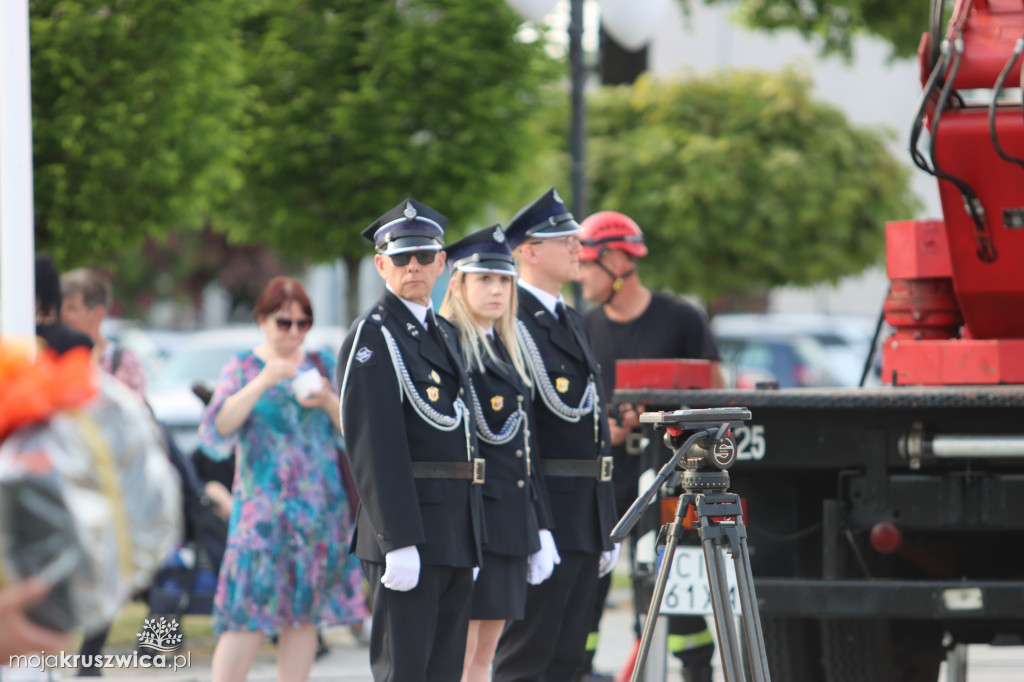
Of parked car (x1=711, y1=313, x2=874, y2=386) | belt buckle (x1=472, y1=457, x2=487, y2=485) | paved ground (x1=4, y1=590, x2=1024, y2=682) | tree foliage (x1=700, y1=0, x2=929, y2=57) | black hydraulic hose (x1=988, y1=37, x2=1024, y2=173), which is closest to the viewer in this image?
black hydraulic hose (x1=988, y1=37, x2=1024, y2=173)

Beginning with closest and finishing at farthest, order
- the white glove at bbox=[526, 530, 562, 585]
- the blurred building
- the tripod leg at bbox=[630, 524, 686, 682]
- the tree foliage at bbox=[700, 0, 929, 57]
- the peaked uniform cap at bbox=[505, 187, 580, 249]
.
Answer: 1. the tripod leg at bbox=[630, 524, 686, 682]
2. the white glove at bbox=[526, 530, 562, 585]
3. the peaked uniform cap at bbox=[505, 187, 580, 249]
4. the tree foliage at bbox=[700, 0, 929, 57]
5. the blurred building

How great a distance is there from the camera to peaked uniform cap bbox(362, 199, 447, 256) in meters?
4.60

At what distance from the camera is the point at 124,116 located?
917 cm

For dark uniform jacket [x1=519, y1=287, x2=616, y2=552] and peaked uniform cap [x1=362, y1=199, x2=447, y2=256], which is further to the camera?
dark uniform jacket [x1=519, y1=287, x2=616, y2=552]

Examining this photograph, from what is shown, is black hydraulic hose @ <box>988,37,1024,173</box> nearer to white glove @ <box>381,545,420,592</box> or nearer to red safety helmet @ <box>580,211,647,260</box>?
white glove @ <box>381,545,420,592</box>

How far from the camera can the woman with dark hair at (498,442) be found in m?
4.64

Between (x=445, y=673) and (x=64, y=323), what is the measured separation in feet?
9.35

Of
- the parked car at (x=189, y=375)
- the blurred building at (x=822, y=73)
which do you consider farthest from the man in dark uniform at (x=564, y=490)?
the blurred building at (x=822, y=73)

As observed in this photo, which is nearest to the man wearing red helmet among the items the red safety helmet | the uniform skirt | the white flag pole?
the red safety helmet

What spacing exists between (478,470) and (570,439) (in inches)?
28.5

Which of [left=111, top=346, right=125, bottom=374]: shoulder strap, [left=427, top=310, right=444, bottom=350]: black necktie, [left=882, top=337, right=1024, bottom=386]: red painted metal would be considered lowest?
[left=111, top=346, right=125, bottom=374]: shoulder strap

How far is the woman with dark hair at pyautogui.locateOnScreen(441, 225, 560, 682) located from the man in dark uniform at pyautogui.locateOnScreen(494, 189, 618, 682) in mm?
117

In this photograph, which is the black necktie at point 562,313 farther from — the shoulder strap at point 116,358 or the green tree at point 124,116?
the green tree at point 124,116

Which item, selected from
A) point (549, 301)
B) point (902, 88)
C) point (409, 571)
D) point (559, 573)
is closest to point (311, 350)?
point (549, 301)
